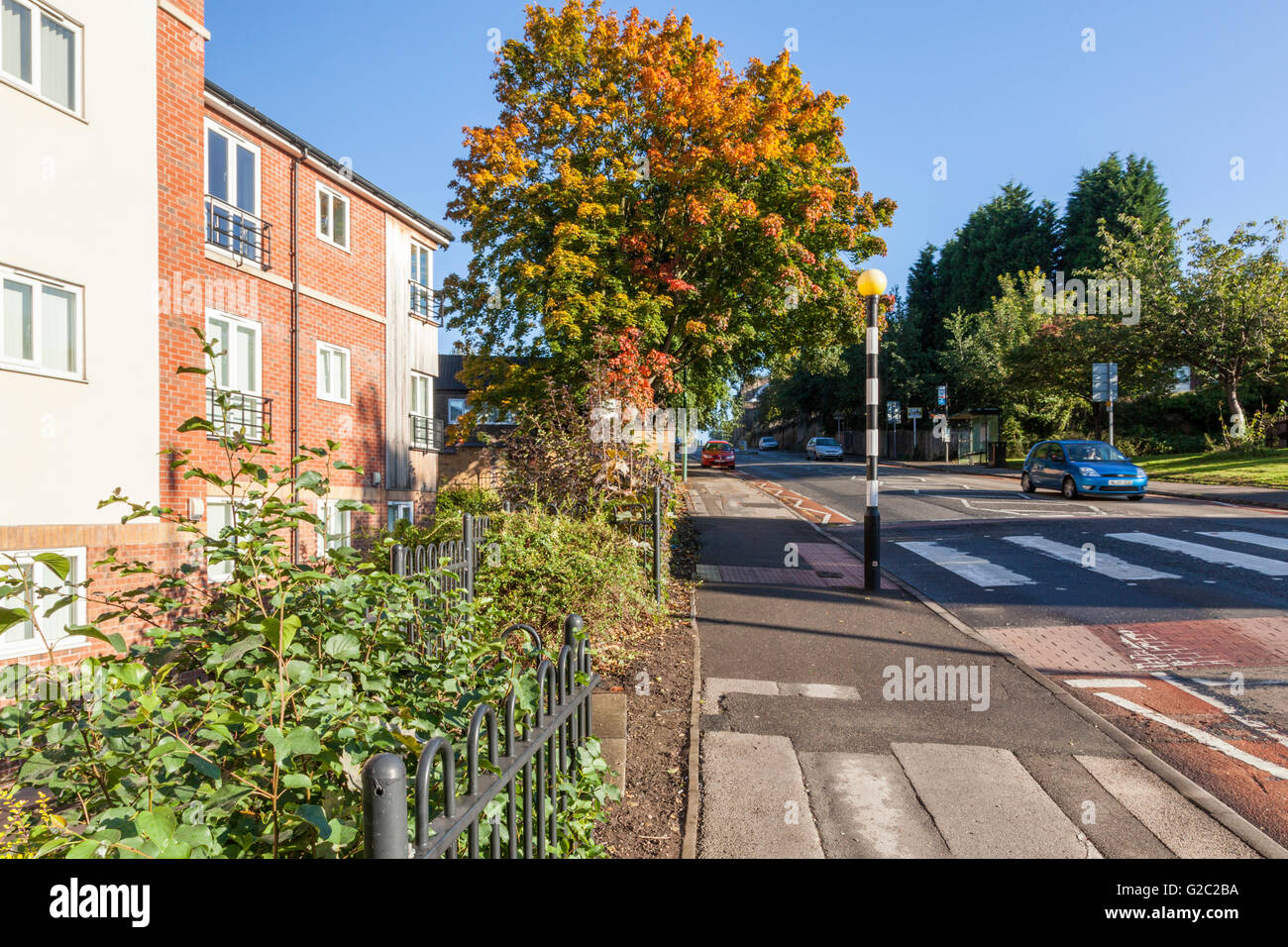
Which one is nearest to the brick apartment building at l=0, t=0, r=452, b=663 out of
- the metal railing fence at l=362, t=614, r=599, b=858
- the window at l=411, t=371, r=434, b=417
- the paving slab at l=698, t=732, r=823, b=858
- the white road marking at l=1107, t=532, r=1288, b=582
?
the paving slab at l=698, t=732, r=823, b=858

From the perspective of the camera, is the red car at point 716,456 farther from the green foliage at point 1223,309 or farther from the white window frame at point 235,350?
the white window frame at point 235,350

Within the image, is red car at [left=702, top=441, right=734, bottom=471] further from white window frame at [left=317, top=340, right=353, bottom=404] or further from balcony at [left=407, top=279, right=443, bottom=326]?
white window frame at [left=317, top=340, right=353, bottom=404]

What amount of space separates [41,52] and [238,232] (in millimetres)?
4668

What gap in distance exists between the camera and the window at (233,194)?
42.7 feet

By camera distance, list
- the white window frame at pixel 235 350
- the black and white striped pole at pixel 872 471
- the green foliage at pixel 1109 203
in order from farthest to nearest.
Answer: the green foliage at pixel 1109 203
the white window frame at pixel 235 350
the black and white striped pole at pixel 872 471

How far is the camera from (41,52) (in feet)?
29.3

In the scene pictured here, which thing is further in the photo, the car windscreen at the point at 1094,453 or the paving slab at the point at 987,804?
the car windscreen at the point at 1094,453

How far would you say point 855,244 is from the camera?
19.4 metres

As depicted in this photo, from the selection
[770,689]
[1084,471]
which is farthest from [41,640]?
[1084,471]

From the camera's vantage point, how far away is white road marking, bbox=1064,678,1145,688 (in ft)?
21.2

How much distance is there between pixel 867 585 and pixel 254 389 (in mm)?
11335

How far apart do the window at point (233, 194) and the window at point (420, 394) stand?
6570mm

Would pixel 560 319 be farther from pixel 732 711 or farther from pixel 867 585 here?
pixel 732 711

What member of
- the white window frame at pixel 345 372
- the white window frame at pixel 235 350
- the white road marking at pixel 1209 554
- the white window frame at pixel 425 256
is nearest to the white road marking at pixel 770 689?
the white road marking at pixel 1209 554
